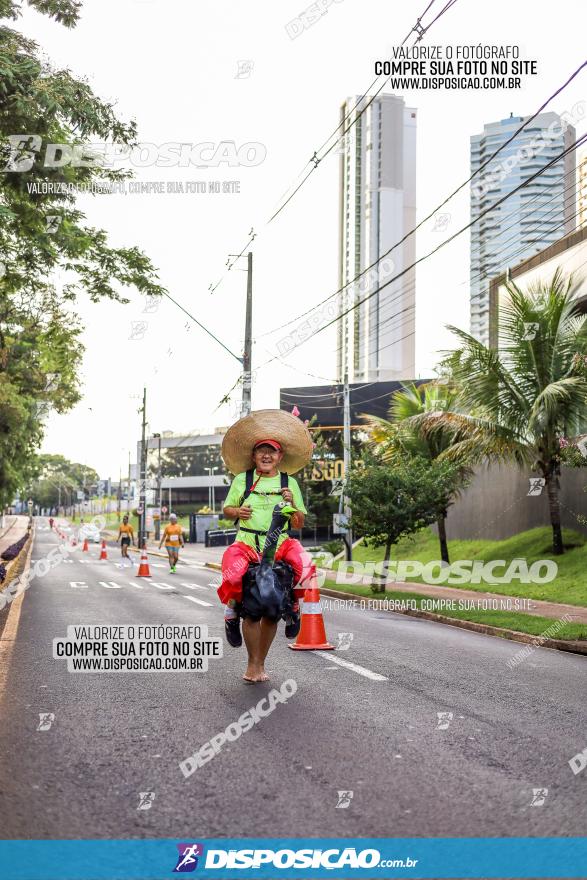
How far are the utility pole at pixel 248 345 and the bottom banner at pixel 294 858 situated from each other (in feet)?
73.5

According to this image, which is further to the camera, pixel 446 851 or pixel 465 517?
pixel 465 517

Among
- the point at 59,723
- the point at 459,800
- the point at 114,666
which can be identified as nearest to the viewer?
the point at 459,800

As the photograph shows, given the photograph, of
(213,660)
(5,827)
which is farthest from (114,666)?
(5,827)

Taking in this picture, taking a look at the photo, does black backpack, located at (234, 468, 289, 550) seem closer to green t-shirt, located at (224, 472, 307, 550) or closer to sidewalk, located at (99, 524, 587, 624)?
green t-shirt, located at (224, 472, 307, 550)

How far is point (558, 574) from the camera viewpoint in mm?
19641

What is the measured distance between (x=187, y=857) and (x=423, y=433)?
22.9 metres

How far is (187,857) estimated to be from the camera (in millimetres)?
3670

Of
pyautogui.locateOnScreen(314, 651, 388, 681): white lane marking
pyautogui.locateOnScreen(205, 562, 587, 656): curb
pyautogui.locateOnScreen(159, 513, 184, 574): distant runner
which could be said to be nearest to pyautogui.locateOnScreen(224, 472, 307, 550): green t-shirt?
pyautogui.locateOnScreen(314, 651, 388, 681): white lane marking

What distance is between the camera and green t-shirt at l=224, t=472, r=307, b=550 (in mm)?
7141

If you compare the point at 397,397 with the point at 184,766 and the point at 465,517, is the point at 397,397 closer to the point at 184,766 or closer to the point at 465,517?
the point at 465,517

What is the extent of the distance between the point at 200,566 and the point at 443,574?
13665mm

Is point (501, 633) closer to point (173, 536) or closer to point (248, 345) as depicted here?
point (173, 536)

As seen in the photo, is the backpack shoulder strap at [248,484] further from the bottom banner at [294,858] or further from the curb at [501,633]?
the curb at [501,633]

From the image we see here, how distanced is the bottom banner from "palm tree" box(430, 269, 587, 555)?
54.7 ft
